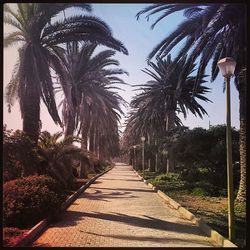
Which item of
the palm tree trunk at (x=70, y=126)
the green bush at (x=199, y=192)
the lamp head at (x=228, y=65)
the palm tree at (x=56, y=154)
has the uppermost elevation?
the lamp head at (x=228, y=65)

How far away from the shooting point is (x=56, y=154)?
19.5m

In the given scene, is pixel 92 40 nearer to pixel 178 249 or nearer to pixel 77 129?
pixel 178 249

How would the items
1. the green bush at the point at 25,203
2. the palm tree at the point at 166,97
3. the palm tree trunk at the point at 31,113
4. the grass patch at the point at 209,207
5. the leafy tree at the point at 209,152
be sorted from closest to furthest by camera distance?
the green bush at the point at 25,203, the grass patch at the point at 209,207, the palm tree trunk at the point at 31,113, the leafy tree at the point at 209,152, the palm tree at the point at 166,97

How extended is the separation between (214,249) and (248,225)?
0.96m

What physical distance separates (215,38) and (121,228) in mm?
7510

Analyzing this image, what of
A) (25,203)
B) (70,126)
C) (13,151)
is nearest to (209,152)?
(70,126)

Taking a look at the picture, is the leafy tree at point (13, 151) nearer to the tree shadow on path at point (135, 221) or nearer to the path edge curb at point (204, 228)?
the tree shadow on path at point (135, 221)

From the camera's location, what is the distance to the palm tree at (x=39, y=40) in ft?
53.6

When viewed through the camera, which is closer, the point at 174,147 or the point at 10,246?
the point at 10,246

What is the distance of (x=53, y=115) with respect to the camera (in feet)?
57.9

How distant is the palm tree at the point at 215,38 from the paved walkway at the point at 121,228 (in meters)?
3.79

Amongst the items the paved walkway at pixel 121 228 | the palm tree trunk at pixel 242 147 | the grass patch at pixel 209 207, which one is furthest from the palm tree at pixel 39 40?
the grass patch at pixel 209 207

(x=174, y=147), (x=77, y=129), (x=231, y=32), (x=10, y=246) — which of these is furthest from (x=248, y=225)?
(x=77, y=129)

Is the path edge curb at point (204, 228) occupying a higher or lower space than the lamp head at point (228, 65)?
lower
